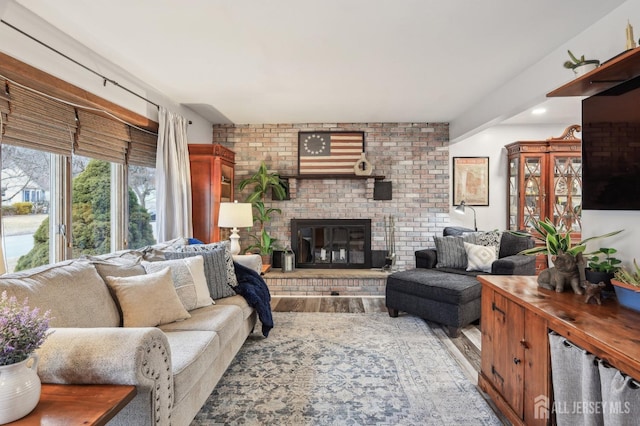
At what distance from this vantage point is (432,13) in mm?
2047

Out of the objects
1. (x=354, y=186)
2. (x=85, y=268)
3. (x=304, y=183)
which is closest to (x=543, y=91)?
(x=354, y=186)

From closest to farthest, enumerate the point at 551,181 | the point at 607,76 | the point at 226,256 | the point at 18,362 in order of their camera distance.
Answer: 1. the point at 18,362
2. the point at 607,76
3. the point at 226,256
4. the point at 551,181

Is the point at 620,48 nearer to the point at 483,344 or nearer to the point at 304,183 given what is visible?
the point at 483,344

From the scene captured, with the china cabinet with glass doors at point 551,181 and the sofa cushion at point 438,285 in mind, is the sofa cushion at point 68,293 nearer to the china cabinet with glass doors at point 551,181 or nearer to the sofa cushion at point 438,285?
the sofa cushion at point 438,285

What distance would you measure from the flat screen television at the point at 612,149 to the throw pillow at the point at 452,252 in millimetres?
1936

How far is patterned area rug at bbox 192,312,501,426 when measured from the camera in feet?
6.41

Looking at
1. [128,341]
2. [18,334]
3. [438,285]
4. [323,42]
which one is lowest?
[438,285]

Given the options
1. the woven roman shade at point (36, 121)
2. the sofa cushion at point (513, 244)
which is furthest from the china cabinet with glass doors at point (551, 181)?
the woven roman shade at point (36, 121)

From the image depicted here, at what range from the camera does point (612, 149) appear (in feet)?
6.19

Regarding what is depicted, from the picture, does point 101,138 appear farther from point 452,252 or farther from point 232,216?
point 452,252

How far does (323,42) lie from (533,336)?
87.1 inches

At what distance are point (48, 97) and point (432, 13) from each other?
2505 mm

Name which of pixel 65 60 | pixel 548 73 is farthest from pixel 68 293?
pixel 548 73

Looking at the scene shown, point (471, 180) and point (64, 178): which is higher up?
point (471, 180)
